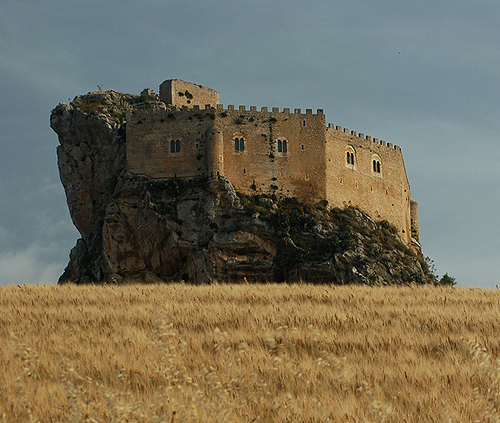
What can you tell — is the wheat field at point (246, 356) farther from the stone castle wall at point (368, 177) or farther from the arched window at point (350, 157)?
the arched window at point (350, 157)

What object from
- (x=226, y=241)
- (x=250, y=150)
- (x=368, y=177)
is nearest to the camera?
(x=226, y=241)

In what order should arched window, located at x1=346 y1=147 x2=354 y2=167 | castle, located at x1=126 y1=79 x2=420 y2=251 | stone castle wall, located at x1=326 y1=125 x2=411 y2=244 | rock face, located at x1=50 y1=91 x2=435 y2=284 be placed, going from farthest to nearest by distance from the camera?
arched window, located at x1=346 y1=147 x2=354 y2=167 < stone castle wall, located at x1=326 y1=125 x2=411 y2=244 < castle, located at x1=126 y1=79 x2=420 y2=251 < rock face, located at x1=50 y1=91 x2=435 y2=284

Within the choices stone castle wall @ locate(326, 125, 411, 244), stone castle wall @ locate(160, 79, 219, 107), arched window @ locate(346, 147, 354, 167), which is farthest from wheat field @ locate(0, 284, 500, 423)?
stone castle wall @ locate(160, 79, 219, 107)

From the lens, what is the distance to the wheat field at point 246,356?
378 inches

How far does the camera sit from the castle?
48.7 meters

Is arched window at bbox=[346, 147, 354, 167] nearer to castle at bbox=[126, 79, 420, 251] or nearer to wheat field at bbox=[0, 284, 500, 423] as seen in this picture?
castle at bbox=[126, 79, 420, 251]

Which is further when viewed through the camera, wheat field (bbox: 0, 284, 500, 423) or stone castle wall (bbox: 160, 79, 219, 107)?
stone castle wall (bbox: 160, 79, 219, 107)

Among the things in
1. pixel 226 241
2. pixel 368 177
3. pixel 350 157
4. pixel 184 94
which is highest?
pixel 184 94

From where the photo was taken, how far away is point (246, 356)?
12.5 metres

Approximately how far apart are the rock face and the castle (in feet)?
3.66

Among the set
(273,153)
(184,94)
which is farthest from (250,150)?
(184,94)

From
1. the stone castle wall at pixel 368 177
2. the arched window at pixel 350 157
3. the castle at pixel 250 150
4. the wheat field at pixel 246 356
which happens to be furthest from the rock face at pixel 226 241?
the wheat field at pixel 246 356

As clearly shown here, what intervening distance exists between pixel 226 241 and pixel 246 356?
33672mm

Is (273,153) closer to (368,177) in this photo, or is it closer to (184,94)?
(368,177)
